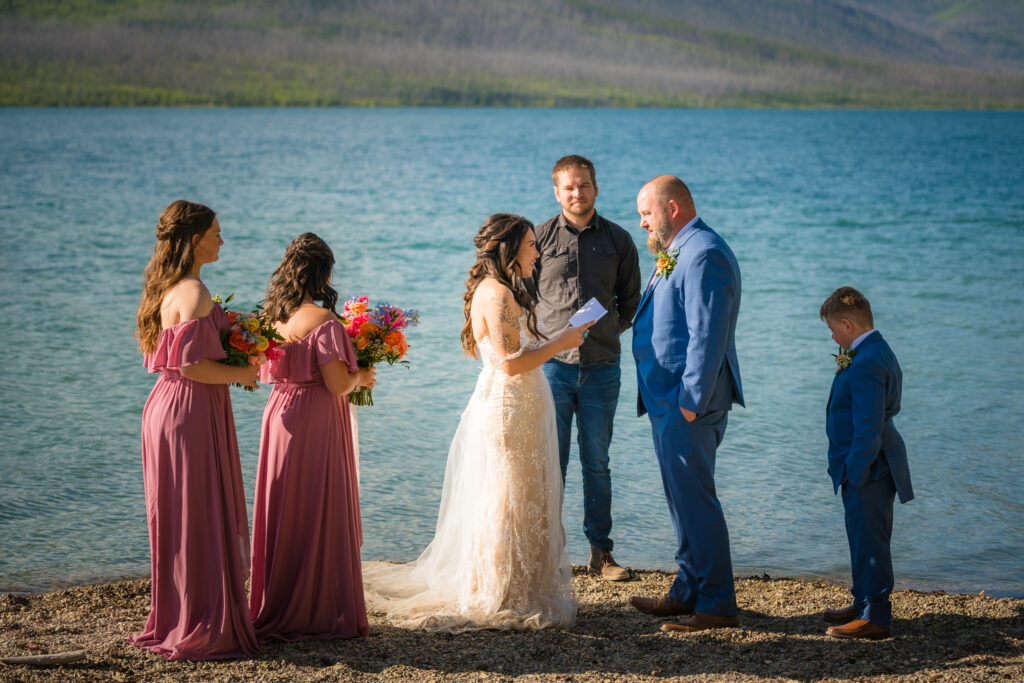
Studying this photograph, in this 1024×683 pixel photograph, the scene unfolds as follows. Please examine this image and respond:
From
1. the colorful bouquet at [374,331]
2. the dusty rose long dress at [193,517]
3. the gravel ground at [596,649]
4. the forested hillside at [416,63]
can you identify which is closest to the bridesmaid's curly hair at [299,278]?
the colorful bouquet at [374,331]

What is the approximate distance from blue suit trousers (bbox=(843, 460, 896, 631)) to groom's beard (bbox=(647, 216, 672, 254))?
162 cm

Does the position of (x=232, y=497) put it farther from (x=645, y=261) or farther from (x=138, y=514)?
(x=645, y=261)

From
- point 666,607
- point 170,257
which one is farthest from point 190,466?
point 666,607

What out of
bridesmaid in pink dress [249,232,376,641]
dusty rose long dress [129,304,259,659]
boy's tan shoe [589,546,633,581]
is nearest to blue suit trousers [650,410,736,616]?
boy's tan shoe [589,546,633,581]

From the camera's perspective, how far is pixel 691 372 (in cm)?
498

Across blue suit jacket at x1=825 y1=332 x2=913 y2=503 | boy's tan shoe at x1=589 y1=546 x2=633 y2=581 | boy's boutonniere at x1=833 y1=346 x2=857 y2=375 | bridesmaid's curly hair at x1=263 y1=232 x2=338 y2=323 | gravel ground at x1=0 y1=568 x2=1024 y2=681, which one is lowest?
gravel ground at x1=0 y1=568 x2=1024 y2=681

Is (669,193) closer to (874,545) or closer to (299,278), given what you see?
(299,278)

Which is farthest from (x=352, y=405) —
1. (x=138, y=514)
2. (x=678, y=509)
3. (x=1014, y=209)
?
(x=1014, y=209)

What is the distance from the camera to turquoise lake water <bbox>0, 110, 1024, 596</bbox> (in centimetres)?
711

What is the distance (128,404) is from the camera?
1066 cm

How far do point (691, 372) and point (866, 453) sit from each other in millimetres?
954

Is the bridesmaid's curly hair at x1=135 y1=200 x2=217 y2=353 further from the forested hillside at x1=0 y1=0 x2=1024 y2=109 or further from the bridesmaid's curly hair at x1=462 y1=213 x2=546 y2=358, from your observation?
the forested hillside at x1=0 y1=0 x2=1024 y2=109

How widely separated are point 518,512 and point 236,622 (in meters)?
1.56

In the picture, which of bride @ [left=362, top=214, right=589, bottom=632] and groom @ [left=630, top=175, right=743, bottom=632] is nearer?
groom @ [left=630, top=175, right=743, bottom=632]
